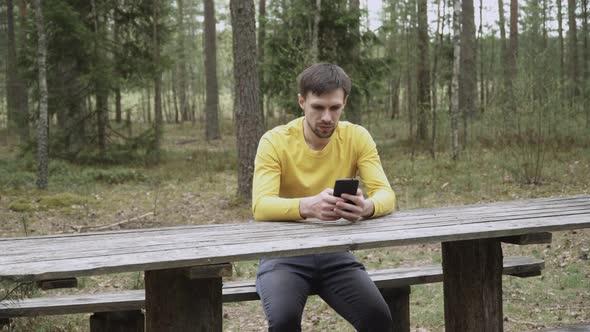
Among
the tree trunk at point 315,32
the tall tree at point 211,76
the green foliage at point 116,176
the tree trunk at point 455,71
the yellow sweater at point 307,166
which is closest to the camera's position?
the yellow sweater at point 307,166

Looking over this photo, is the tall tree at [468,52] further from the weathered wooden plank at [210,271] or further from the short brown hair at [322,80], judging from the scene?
the weathered wooden plank at [210,271]

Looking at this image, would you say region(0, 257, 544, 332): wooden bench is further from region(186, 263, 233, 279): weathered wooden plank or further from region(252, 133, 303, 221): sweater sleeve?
region(186, 263, 233, 279): weathered wooden plank

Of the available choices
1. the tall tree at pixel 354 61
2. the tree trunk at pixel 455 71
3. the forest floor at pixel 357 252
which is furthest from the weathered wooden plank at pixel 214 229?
the tall tree at pixel 354 61

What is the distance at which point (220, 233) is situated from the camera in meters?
3.46

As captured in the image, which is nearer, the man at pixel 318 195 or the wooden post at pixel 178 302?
the wooden post at pixel 178 302

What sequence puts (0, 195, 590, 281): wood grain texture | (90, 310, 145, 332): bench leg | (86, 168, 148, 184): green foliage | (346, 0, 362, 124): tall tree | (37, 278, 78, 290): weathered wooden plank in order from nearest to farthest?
(0, 195, 590, 281): wood grain texture
(37, 278, 78, 290): weathered wooden plank
(90, 310, 145, 332): bench leg
(86, 168, 148, 184): green foliage
(346, 0, 362, 124): tall tree

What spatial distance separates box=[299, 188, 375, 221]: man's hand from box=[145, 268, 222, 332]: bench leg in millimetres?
713

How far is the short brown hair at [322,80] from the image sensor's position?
393 cm

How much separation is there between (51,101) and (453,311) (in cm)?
1613

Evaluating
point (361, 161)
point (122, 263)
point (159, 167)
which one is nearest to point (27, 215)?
point (159, 167)

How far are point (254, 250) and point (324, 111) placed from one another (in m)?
1.35

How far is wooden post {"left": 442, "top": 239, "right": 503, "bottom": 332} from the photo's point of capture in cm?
398

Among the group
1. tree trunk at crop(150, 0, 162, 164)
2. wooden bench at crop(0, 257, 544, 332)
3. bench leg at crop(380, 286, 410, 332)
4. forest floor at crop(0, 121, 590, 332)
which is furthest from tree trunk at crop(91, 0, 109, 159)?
bench leg at crop(380, 286, 410, 332)

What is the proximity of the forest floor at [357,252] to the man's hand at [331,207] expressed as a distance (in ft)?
7.46
